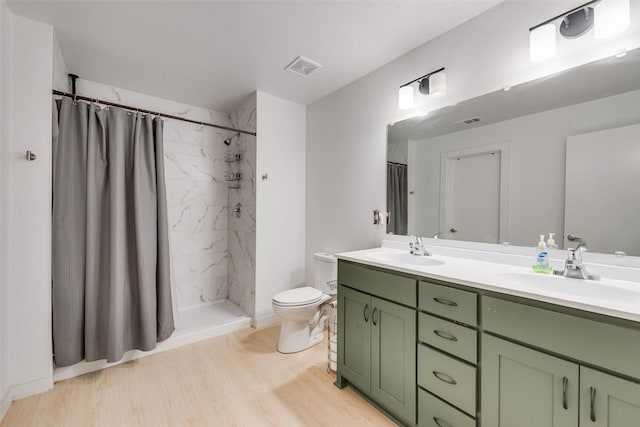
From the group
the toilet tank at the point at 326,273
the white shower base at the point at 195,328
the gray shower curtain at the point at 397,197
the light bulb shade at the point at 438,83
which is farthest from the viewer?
the toilet tank at the point at 326,273

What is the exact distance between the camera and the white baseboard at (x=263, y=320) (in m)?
2.69

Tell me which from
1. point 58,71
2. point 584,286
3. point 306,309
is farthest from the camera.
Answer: point 306,309

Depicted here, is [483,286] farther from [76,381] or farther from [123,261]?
[76,381]

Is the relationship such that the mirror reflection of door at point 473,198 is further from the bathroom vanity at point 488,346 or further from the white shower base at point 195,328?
the white shower base at point 195,328

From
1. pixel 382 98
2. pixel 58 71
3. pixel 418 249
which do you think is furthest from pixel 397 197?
pixel 58 71

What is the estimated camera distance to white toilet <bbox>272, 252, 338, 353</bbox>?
217 cm

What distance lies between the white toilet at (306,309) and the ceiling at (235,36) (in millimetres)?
1695

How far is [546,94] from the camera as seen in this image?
55.1 inches

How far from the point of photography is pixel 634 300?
102cm

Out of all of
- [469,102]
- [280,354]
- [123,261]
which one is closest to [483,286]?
[469,102]

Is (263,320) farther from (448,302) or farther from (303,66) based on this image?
(303,66)

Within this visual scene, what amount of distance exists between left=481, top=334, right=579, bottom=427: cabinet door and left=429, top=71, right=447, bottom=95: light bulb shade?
1.52 metres

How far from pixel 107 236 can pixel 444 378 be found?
95.4 inches

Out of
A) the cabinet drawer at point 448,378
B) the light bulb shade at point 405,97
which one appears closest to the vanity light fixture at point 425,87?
the light bulb shade at point 405,97
